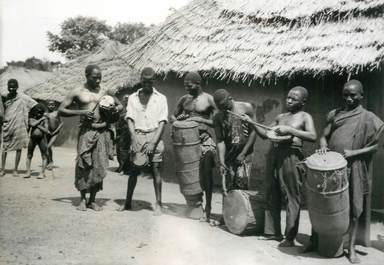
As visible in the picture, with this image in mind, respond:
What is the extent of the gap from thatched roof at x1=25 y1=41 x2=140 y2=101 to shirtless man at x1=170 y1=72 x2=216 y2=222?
9.15m

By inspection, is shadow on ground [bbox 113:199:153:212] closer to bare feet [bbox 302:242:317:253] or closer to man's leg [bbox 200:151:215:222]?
man's leg [bbox 200:151:215:222]

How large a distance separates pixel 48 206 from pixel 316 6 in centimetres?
540

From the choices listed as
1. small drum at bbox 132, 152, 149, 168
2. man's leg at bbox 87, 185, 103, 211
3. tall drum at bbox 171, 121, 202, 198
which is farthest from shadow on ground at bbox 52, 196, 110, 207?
tall drum at bbox 171, 121, 202, 198

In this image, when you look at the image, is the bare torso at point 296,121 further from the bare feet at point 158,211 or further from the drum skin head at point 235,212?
the bare feet at point 158,211

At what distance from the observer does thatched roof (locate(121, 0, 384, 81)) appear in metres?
7.41

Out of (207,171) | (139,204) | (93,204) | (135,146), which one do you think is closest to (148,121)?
(135,146)

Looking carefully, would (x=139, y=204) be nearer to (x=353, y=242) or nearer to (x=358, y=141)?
(x=353, y=242)

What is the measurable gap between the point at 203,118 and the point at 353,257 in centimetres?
247

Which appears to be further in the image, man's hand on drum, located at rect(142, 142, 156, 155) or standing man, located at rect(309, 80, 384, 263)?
man's hand on drum, located at rect(142, 142, 156, 155)

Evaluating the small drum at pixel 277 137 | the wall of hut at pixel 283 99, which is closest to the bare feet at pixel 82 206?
the small drum at pixel 277 137

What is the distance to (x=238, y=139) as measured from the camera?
233 inches

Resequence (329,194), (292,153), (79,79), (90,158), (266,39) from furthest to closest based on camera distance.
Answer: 1. (79,79)
2. (266,39)
3. (90,158)
4. (292,153)
5. (329,194)

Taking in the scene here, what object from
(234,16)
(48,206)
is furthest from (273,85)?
(48,206)

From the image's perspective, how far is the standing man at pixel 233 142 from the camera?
589 cm
